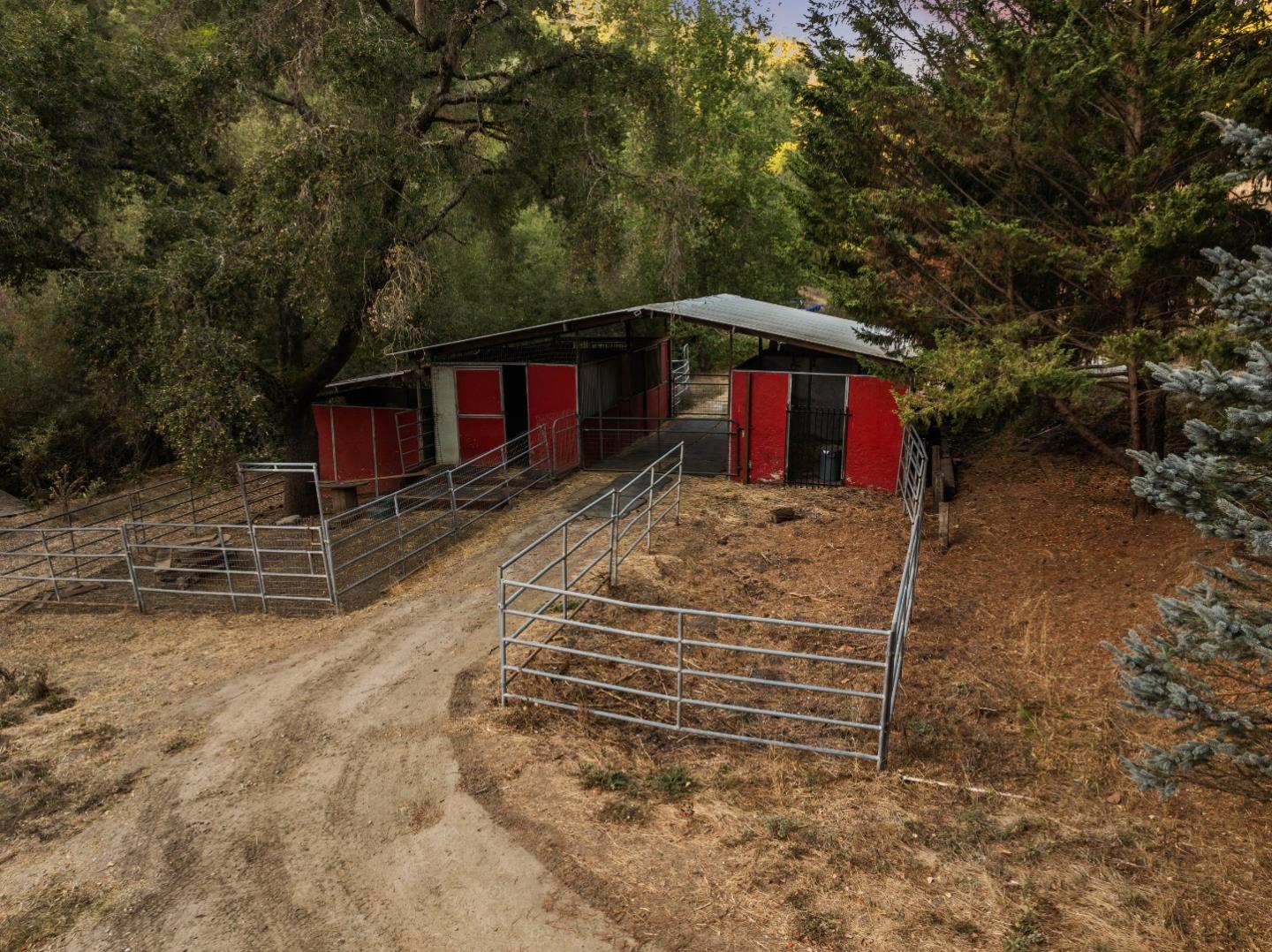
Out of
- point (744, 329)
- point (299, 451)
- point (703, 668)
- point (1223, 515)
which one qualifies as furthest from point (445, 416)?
point (1223, 515)

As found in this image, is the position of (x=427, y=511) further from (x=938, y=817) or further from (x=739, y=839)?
(x=938, y=817)

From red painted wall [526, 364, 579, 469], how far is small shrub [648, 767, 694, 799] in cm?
1122

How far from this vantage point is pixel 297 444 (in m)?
17.1

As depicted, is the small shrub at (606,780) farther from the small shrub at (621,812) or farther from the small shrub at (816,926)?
the small shrub at (816,926)

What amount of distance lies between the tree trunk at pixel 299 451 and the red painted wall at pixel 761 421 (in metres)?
9.45

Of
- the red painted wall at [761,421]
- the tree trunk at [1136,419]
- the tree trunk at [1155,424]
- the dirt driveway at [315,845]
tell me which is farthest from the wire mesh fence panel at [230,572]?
the tree trunk at [1155,424]

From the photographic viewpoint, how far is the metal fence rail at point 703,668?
20.7ft

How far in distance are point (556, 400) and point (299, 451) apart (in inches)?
235

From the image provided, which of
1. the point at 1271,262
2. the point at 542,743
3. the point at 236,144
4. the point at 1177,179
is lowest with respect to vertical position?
the point at 542,743

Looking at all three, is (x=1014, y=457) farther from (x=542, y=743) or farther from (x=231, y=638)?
(x=231, y=638)

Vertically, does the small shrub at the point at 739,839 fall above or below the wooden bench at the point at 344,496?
above

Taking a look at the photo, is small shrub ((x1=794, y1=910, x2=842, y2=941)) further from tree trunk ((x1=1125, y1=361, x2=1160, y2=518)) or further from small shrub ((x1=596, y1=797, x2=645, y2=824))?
tree trunk ((x1=1125, y1=361, x2=1160, y2=518))

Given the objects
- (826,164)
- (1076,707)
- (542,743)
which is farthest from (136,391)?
(1076,707)

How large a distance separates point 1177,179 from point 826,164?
497 centimetres
